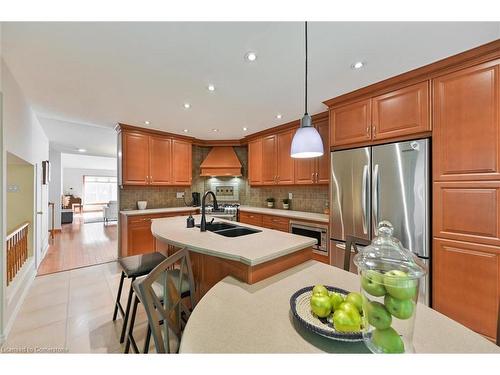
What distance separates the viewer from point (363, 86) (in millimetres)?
2234

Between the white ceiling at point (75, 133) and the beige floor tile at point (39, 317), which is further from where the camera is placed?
the white ceiling at point (75, 133)

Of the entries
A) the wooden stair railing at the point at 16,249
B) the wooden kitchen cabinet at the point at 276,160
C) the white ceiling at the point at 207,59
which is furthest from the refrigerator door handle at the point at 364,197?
the wooden stair railing at the point at 16,249

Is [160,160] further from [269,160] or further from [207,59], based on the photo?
[207,59]

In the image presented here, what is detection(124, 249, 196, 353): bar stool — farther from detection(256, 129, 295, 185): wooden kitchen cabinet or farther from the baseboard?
detection(256, 129, 295, 185): wooden kitchen cabinet

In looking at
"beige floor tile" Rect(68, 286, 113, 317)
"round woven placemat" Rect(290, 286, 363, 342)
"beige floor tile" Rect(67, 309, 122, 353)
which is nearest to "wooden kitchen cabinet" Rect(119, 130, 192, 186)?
"beige floor tile" Rect(68, 286, 113, 317)

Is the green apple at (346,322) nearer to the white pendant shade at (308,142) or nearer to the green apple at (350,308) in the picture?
the green apple at (350,308)

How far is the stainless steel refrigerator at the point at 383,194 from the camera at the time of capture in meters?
1.91

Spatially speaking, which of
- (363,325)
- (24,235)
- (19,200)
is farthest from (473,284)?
(19,200)

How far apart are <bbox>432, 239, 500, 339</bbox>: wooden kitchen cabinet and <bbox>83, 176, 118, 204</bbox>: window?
14445 millimetres

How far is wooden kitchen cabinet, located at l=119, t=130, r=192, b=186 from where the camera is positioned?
146 inches

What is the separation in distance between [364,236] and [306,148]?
1.40 metres

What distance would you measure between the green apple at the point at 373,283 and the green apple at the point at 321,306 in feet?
0.70

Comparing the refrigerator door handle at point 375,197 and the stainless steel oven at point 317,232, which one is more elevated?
the refrigerator door handle at point 375,197

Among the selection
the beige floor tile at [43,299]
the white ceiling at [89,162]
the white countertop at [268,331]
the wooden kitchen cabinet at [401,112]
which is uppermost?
the white ceiling at [89,162]
